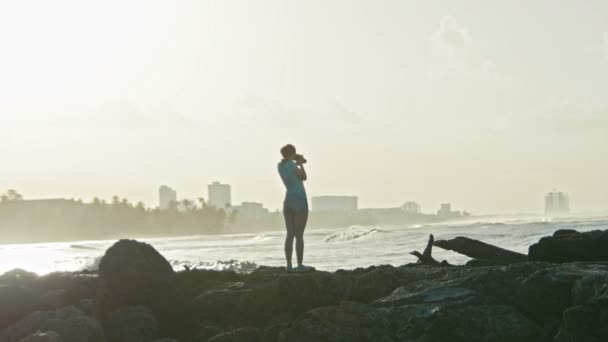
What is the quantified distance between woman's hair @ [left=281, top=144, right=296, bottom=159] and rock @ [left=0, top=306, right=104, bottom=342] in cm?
445

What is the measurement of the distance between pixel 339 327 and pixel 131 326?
99.9 inches

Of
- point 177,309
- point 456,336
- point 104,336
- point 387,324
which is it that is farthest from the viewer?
point 177,309

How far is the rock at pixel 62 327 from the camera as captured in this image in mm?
7777

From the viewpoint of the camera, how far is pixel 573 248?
34.2 feet

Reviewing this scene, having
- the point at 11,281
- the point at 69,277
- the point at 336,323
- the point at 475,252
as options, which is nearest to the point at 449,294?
the point at 336,323

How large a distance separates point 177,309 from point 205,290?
3.50 ft

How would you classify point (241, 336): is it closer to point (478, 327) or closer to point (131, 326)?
point (131, 326)

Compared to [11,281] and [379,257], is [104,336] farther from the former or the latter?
[379,257]

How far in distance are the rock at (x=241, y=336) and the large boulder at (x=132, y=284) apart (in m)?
1.59

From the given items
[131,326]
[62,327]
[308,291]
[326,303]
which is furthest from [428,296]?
[62,327]

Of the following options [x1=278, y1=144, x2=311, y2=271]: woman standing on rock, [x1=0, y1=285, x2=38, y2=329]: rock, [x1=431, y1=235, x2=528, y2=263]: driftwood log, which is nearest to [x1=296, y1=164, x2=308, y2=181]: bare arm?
[x1=278, y1=144, x2=311, y2=271]: woman standing on rock

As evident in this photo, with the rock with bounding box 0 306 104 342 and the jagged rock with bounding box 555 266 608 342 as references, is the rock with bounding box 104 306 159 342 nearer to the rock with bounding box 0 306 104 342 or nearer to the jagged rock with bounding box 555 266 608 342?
the rock with bounding box 0 306 104 342

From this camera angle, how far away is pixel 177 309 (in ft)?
29.7

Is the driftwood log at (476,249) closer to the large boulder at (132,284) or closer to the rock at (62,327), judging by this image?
the large boulder at (132,284)
